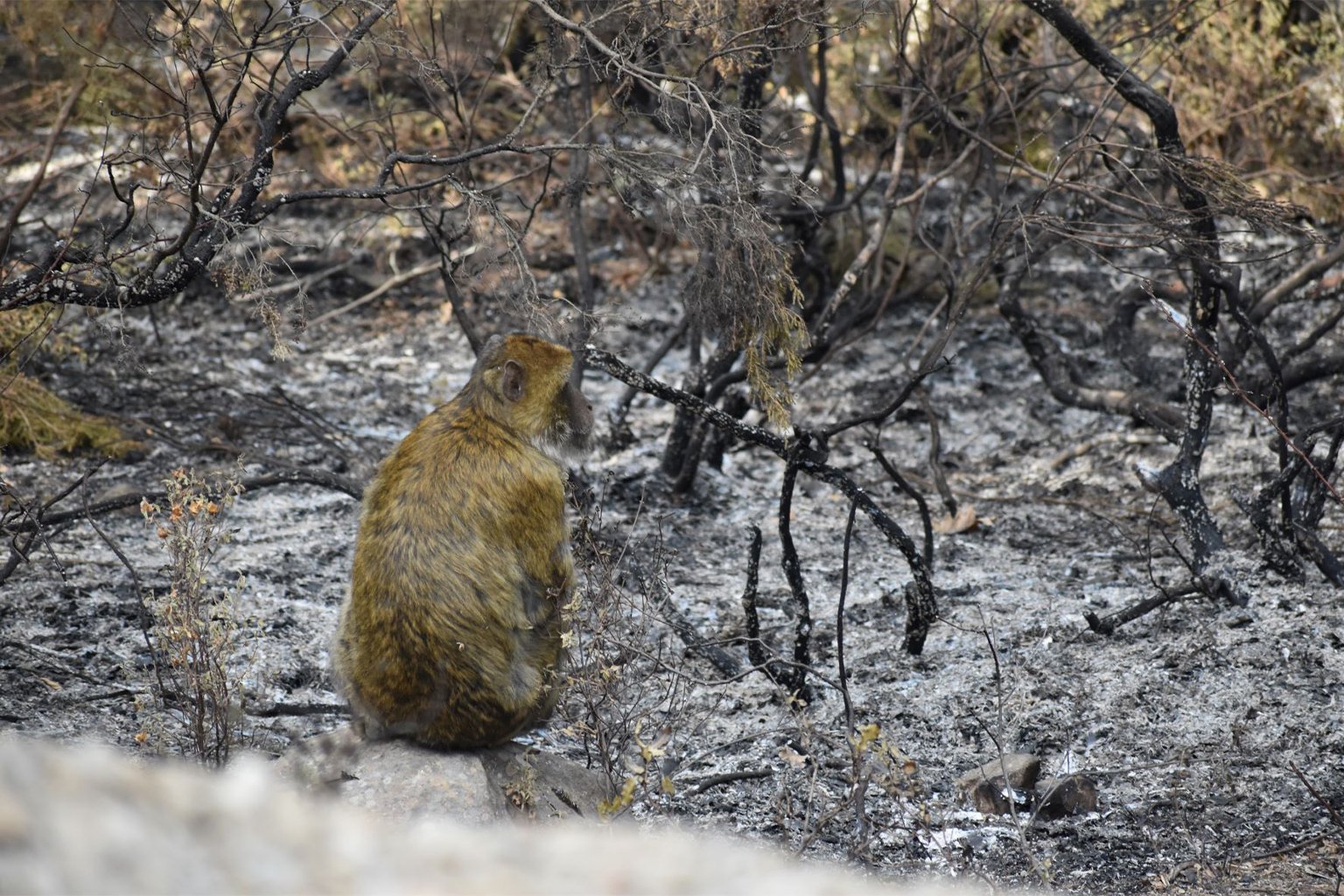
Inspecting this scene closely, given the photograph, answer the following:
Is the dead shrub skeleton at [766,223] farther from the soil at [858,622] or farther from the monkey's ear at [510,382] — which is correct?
the monkey's ear at [510,382]

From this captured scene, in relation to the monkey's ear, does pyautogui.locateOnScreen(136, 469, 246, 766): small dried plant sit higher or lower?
lower

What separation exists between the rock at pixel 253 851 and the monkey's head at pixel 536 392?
281cm

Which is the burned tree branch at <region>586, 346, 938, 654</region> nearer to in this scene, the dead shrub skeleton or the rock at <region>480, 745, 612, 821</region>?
the dead shrub skeleton

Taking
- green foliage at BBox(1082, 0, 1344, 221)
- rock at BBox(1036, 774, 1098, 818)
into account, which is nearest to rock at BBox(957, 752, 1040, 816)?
Answer: rock at BBox(1036, 774, 1098, 818)

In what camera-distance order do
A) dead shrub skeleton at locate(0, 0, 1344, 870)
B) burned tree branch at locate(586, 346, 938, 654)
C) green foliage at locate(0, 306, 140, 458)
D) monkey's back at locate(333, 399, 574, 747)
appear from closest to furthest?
monkey's back at locate(333, 399, 574, 747) < dead shrub skeleton at locate(0, 0, 1344, 870) < burned tree branch at locate(586, 346, 938, 654) < green foliage at locate(0, 306, 140, 458)

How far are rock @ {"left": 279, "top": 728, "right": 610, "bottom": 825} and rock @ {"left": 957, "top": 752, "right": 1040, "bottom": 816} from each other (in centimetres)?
128

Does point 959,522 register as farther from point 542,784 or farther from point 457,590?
point 457,590

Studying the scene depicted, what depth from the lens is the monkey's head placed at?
13.6ft

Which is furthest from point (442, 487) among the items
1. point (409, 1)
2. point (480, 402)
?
point (409, 1)

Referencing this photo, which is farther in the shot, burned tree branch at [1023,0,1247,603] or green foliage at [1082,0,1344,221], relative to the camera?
green foliage at [1082,0,1344,221]

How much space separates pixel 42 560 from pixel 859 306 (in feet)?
16.8

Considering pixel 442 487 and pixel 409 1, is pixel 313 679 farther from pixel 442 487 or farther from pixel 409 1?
pixel 409 1

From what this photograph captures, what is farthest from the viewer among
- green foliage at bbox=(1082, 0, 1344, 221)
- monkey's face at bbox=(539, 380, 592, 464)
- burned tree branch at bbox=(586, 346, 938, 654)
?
green foliage at bbox=(1082, 0, 1344, 221)

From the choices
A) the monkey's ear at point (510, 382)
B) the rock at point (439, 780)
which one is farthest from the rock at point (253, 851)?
the monkey's ear at point (510, 382)
